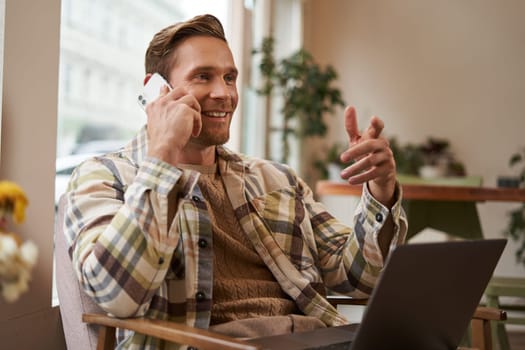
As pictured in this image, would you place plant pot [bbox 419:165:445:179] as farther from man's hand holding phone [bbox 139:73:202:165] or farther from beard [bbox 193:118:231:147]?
man's hand holding phone [bbox 139:73:202:165]

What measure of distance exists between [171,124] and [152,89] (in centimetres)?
33

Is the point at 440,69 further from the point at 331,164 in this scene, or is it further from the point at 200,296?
the point at 200,296

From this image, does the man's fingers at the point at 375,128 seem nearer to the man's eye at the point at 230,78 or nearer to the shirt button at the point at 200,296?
the man's eye at the point at 230,78

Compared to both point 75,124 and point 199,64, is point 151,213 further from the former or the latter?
point 75,124

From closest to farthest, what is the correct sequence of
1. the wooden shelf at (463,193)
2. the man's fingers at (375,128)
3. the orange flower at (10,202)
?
1. the orange flower at (10,202)
2. the man's fingers at (375,128)
3. the wooden shelf at (463,193)

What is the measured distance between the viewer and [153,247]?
1.36 m

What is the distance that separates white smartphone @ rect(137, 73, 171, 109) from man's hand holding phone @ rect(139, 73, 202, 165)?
0.22 meters

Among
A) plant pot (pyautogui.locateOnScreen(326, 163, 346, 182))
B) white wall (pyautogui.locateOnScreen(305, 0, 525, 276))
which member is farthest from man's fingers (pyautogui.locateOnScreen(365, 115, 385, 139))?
white wall (pyautogui.locateOnScreen(305, 0, 525, 276))

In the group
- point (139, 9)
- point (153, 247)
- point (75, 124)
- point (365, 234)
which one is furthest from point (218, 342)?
point (139, 9)

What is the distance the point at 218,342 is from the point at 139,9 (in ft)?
9.27

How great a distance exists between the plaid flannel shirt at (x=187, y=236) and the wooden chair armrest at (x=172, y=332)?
27 mm

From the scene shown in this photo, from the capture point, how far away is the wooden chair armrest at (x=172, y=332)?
47.3 inches

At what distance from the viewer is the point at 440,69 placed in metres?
6.10

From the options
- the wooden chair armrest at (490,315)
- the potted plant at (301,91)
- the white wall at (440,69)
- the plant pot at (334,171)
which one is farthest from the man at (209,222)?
the white wall at (440,69)
